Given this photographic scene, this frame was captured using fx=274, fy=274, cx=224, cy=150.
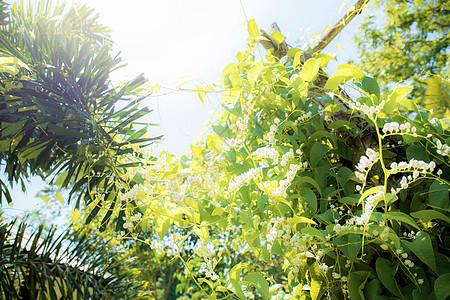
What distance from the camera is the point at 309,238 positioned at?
51cm

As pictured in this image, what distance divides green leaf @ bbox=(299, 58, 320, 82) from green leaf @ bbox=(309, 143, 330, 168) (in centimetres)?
15

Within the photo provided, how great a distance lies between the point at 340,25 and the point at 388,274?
2.50 ft

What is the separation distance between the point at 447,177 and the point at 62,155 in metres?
1.12

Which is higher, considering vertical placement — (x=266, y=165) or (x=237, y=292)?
(x=266, y=165)

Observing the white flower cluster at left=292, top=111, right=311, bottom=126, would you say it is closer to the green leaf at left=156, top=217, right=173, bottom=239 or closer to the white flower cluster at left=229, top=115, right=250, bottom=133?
the white flower cluster at left=229, top=115, right=250, bottom=133

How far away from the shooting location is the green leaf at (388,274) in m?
0.47

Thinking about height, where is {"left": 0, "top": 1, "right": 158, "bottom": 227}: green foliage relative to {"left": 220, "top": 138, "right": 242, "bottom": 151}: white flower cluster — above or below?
above

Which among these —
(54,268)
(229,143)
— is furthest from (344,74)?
(54,268)

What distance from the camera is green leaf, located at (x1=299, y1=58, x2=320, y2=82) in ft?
1.85

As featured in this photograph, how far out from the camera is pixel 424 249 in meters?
0.42

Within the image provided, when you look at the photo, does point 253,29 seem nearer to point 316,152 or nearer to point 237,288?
point 316,152

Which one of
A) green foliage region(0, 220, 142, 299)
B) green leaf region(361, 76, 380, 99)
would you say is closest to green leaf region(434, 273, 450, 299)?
green leaf region(361, 76, 380, 99)

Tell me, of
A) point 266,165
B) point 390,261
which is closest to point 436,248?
point 390,261

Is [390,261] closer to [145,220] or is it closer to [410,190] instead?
[410,190]
